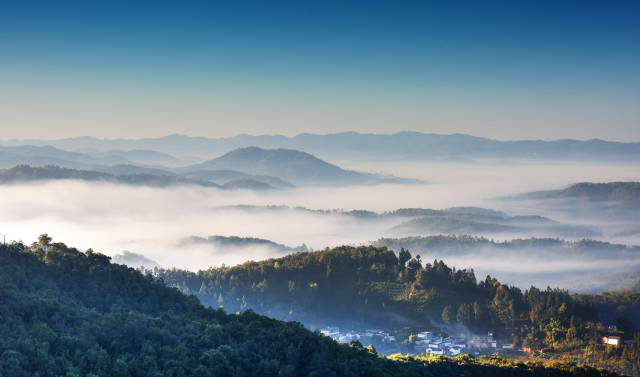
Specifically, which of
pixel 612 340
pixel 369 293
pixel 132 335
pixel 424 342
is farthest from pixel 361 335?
pixel 132 335

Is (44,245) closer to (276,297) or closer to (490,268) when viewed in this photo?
(276,297)

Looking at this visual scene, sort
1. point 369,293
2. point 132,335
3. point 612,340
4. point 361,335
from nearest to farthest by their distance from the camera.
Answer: point 132,335, point 612,340, point 361,335, point 369,293

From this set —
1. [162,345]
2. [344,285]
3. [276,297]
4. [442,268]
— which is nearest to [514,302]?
[442,268]

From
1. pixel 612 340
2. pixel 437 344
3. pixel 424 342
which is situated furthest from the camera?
pixel 612 340

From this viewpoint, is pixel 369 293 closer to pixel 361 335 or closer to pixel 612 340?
pixel 361 335

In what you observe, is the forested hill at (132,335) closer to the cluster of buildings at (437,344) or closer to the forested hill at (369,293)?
the cluster of buildings at (437,344)

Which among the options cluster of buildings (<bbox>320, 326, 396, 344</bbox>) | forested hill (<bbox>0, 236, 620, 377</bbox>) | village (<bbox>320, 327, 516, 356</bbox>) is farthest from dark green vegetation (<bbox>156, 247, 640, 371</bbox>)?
forested hill (<bbox>0, 236, 620, 377</bbox>)

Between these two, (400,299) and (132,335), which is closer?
(132,335)
